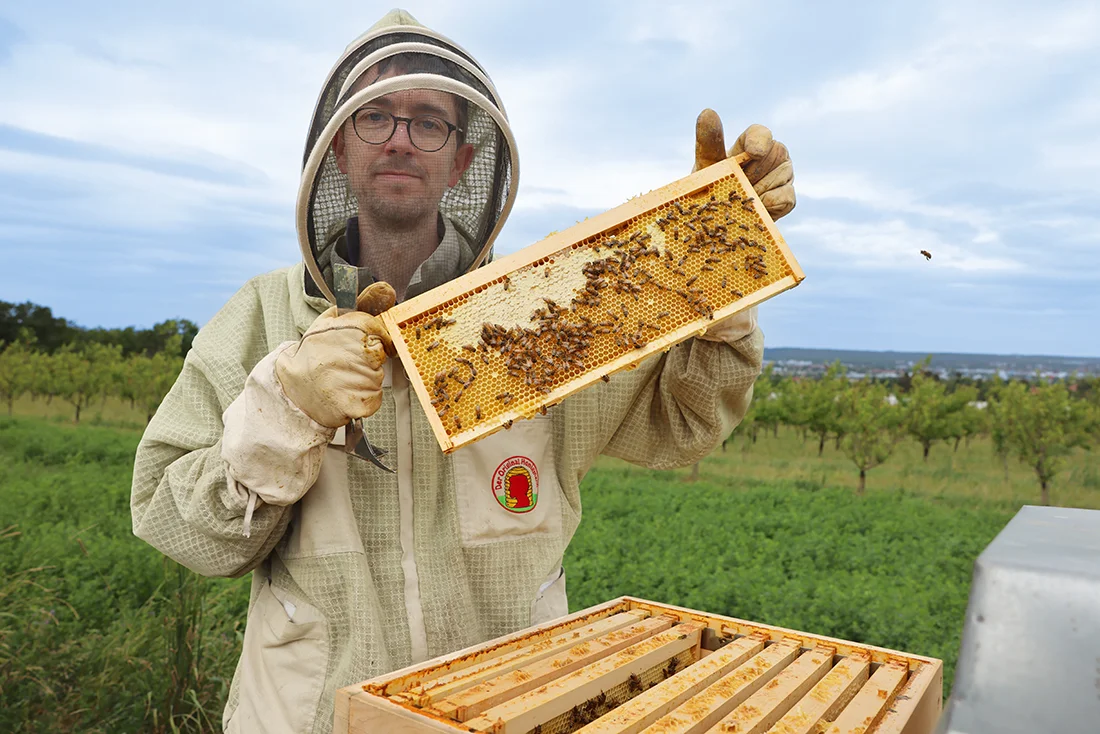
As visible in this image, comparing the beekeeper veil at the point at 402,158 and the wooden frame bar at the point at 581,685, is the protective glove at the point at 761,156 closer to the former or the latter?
the beekeeper veil at the point at 402,158

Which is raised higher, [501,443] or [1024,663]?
[501,443]

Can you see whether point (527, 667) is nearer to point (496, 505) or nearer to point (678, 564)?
point (496, 505)

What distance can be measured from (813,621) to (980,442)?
3133 cm

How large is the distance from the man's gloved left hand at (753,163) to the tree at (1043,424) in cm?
1882

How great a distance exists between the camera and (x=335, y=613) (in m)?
2.33

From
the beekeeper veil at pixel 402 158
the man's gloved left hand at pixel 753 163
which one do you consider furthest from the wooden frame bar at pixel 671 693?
the beekeeper veil at pixel 402 158

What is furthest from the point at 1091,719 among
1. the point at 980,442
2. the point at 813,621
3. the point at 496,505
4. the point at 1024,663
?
the point at 980,442

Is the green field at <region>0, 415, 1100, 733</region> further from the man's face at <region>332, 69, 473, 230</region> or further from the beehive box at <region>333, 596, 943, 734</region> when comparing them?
the man's face at <region>332, 69, 473, 230</region>

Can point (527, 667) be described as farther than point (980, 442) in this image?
No

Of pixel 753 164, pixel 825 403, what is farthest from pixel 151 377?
pixel 753 164

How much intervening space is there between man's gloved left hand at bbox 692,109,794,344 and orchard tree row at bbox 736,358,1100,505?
57.1ft

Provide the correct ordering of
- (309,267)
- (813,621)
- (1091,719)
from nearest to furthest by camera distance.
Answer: (1091,719) → (309,267) → (813,621)

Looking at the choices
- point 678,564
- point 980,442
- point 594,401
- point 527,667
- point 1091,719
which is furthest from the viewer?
point 980,442

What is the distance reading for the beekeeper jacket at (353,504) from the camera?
7.38 ft
